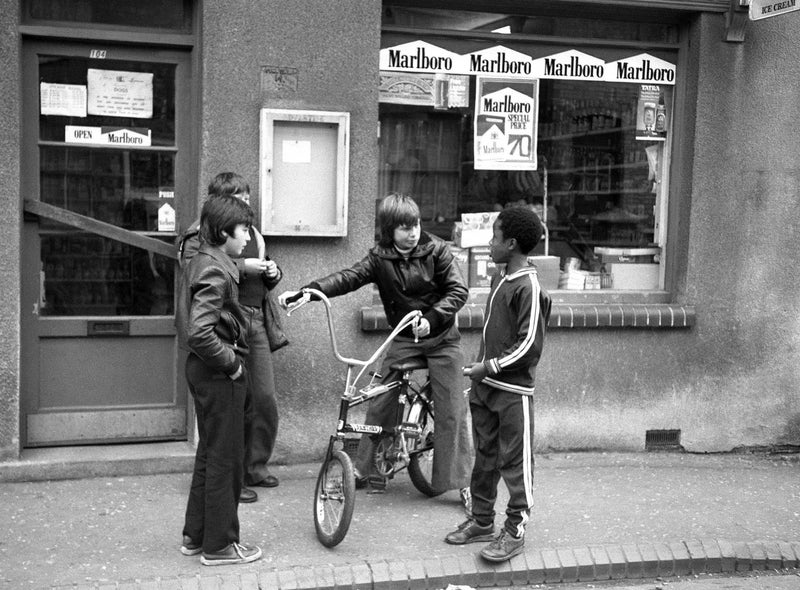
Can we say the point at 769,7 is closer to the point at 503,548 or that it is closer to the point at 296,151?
the point at 296,151

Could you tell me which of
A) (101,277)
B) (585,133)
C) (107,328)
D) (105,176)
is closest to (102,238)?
(101,277)

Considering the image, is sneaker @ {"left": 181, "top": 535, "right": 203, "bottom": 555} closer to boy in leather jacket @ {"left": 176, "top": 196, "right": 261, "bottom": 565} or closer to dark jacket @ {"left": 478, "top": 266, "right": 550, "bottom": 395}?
boy in leather jacket @ {"left": 176, "top": 196, "right": 261, "bottom": 565}

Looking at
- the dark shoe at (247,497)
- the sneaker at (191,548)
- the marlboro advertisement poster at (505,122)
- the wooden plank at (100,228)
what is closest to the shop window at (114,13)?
the wooden plank at (100,228)

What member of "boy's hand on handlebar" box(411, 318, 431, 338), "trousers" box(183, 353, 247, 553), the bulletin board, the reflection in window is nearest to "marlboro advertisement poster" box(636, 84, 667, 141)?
the bulletin board

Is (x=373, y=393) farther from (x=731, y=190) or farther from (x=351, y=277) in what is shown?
(x=731, y=190)

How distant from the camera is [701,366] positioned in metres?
8.17

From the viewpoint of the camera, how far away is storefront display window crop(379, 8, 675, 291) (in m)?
7.85

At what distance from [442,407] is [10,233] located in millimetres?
2777

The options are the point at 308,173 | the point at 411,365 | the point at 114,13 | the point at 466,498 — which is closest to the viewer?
the point at 411,365

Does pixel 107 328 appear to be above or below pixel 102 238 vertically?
below

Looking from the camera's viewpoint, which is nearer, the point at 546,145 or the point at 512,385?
the point at 512,385

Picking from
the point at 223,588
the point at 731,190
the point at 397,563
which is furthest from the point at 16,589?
the point at 731,190

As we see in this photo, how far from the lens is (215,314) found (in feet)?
16.9

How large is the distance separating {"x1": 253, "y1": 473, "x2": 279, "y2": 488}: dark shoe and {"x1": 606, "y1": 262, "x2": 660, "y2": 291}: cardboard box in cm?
303
